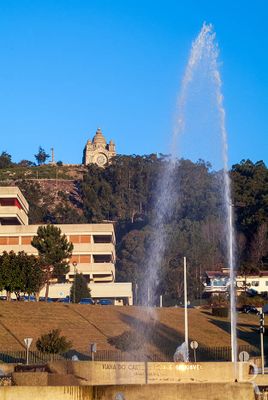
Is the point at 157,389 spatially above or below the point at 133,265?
below

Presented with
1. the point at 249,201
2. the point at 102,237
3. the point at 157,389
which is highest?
the point at 249,201

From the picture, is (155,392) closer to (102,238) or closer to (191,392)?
(191,392)

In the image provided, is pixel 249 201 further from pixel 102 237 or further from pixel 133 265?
pixel 102 237

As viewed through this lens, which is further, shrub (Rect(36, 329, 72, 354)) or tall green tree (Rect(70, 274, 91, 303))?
tall green tree (Rect(70, 274, 91, 303))

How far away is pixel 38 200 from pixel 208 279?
279ft

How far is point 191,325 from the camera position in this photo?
71000 mm

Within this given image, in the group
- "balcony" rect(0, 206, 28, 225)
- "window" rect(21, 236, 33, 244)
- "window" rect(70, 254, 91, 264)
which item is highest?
"balcony" rect(0, 206, 28, 225)

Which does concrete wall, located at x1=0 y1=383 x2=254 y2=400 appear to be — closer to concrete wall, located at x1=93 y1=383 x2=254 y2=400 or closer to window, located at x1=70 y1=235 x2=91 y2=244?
concrete wall, located at x1=93 y1=383 x2=254 y2=400

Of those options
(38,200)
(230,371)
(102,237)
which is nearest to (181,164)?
(102,237)

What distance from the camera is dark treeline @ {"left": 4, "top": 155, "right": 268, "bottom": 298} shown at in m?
119

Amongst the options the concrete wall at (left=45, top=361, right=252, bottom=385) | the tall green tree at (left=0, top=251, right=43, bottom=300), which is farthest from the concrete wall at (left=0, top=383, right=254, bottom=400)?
the tall green tree at (left=0, top=251, right=43, bottom=300)

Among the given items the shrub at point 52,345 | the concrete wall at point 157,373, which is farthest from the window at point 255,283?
the concrete wall at point 157,373

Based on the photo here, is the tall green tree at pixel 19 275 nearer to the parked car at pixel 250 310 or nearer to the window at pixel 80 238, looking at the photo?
the parked car at pixel 250 310

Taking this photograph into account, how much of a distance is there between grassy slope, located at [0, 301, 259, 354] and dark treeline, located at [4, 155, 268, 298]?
31706mm
